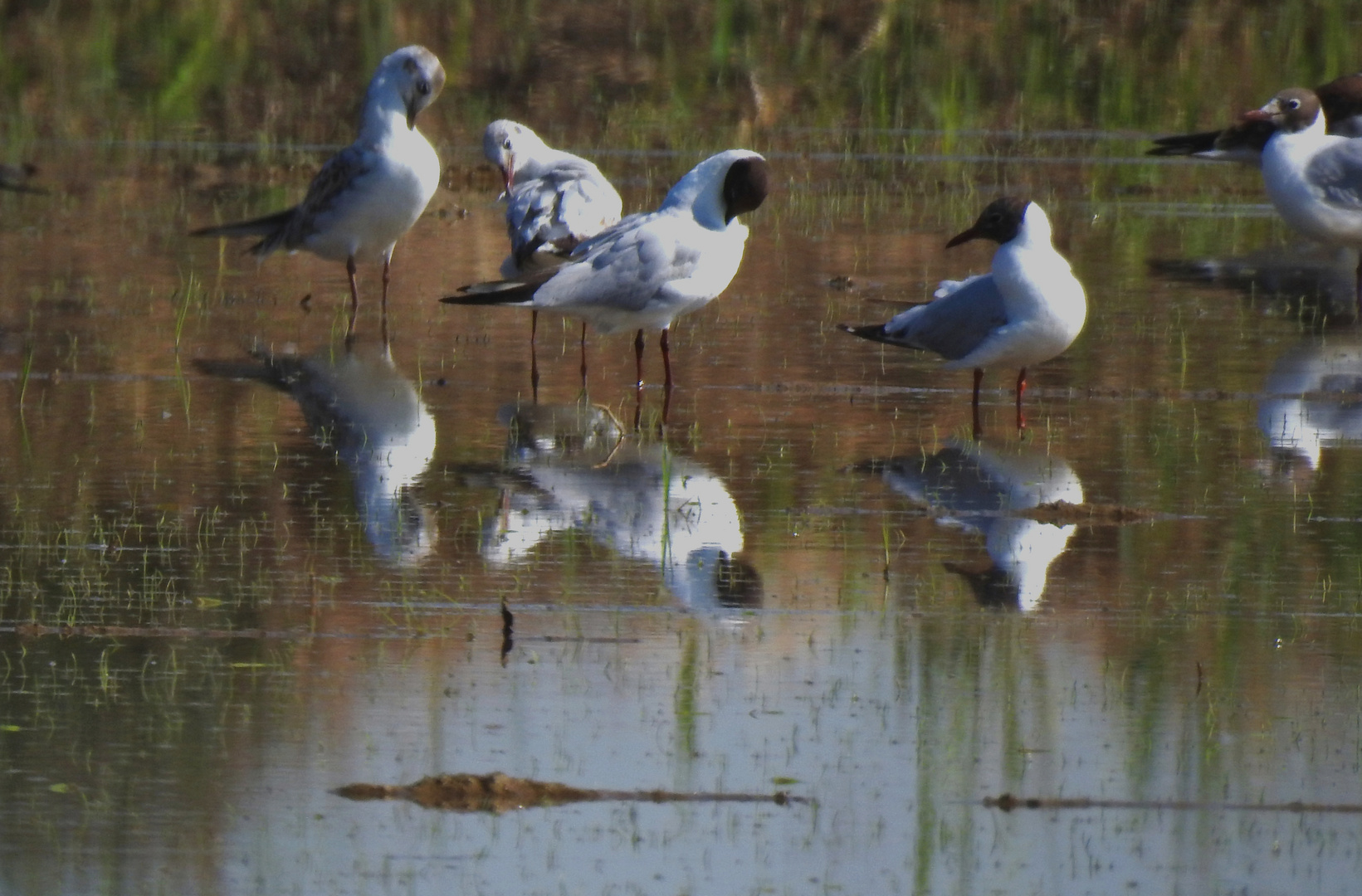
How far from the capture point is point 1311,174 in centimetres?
1238

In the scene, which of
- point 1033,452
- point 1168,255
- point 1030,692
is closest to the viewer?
point 1030,692

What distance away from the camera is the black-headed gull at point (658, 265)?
9469 mm

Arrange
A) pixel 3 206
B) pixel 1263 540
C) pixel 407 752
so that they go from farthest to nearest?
pixel 3 206 → pixel 1263 540 → pixel 407 752

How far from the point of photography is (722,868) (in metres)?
4.49

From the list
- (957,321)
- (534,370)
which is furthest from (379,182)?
(957,321)

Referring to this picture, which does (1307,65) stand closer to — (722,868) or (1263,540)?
(1263,540)

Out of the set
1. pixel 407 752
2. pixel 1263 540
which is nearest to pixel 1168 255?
pixel 1263 540

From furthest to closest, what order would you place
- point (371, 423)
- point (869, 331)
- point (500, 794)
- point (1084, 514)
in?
1. point (869, 331)
2. point (371, 423)
3. point (1084, 514)
4. point (500, 794)

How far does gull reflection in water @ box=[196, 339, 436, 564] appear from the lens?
282 inches

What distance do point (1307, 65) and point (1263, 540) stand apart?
16339 millimetres

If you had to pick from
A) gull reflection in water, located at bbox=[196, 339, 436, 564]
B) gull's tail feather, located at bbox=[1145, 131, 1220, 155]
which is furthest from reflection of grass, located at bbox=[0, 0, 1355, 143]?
gull reflection in water, located at bbox=[196, 339, 436, 564]

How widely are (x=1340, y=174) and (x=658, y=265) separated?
4534 millimetres

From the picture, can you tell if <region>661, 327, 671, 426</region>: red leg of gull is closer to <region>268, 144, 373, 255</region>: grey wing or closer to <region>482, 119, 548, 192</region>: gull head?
<region>268, 144, 373, 255</region>: grey wing

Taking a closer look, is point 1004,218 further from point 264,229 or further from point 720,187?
point 264,229
